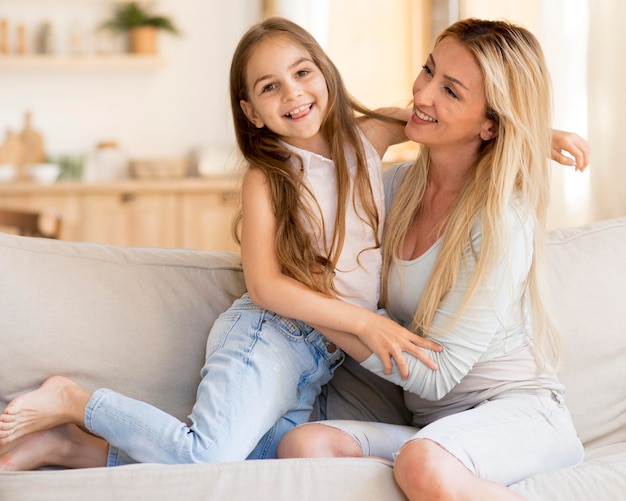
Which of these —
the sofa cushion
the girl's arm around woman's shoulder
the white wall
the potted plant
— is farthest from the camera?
the white wall

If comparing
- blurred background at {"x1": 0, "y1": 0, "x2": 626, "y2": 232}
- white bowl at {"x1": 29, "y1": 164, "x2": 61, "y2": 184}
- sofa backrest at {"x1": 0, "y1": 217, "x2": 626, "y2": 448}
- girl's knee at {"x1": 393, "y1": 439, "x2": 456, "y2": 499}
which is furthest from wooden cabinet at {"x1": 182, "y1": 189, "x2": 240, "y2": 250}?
girl's knee at {"x1": 393, "y1": 439, "x2": 456, "y2": 499}

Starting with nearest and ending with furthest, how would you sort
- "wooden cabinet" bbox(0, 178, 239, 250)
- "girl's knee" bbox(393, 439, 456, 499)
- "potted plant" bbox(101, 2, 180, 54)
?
"girl's knee" bbox(393, 439, 456, 499)
"wooden cabinet" bbox(0, 178, 239, 250)
"potted plant" bbox(101, 2, 180, 54)

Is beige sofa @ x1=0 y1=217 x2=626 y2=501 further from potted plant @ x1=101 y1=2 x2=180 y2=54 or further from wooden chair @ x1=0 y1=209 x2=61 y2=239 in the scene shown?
potted plant @ x1=101 y1=2 x2=180 y2=54

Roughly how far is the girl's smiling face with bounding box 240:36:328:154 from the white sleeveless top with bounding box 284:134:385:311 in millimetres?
71

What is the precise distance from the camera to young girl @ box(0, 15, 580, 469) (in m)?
1.64

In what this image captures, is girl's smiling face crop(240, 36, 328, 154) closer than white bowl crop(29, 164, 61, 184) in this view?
Yes

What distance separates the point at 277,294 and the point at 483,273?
1.35ft

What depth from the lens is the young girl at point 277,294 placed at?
1.64 meters

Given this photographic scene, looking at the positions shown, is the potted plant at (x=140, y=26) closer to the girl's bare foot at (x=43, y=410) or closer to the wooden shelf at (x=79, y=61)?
the wooden shelf at (x=79, y=61)

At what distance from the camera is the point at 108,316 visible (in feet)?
5.97

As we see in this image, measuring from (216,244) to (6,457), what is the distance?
317cm

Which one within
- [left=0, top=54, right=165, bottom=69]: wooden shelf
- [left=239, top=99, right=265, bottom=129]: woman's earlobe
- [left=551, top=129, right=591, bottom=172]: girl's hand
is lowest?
[left=551, top=129, right=591, bottom=172]: girl's hand

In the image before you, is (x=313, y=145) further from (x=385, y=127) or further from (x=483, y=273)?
(x=483, y=273)

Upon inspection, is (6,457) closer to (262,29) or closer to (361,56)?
(262,29)
